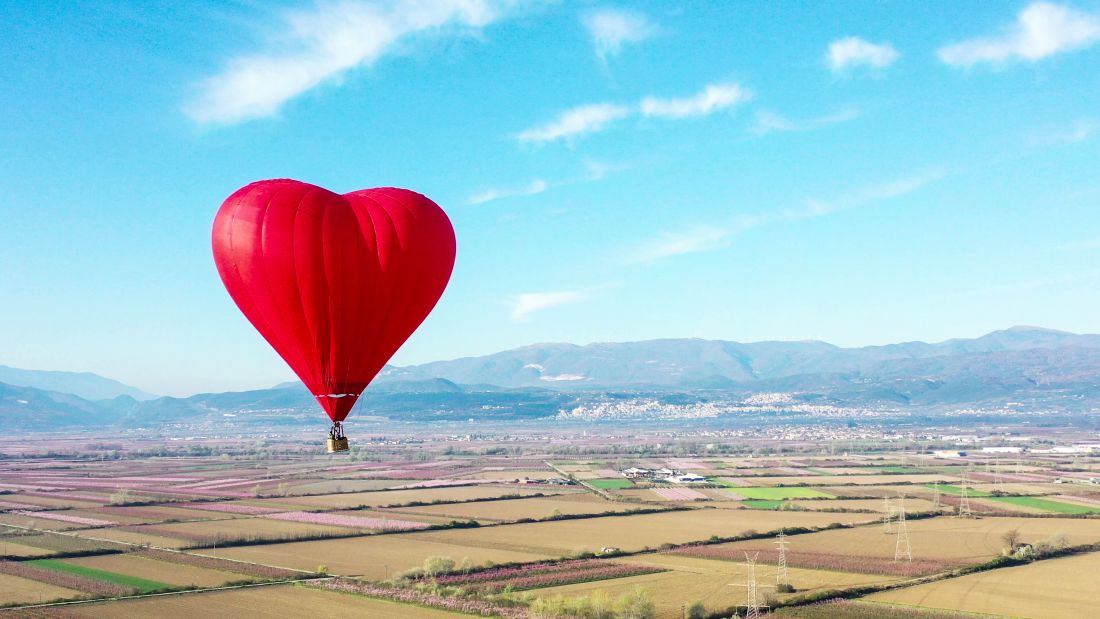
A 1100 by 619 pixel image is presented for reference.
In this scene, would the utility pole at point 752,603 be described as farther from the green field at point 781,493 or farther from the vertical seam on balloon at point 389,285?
the green field at point 781,493

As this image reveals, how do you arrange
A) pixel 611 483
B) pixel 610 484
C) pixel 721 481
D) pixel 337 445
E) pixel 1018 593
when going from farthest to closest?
pixel 721 481 → pixel 611 483 → pixel 610 484 → pixel 1018 593 → pixel 337 445

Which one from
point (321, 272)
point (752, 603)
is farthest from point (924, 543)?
point (321, 272)

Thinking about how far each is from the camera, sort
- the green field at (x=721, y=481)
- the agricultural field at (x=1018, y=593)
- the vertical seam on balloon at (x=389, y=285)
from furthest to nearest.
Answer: the green field at (x=721, y=481)
the agricultural field at (x=1018, y=593)
the vertical seam on balloon at (x=389, y=285)

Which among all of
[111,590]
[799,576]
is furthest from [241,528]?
[799,576]

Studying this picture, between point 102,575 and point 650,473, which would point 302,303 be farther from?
point 650,473

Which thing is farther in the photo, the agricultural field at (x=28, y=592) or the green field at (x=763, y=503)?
the green field at (x=763, y=503)

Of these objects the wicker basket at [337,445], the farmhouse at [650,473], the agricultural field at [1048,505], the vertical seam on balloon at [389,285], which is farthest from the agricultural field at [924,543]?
the farmhouse at [650,473]
